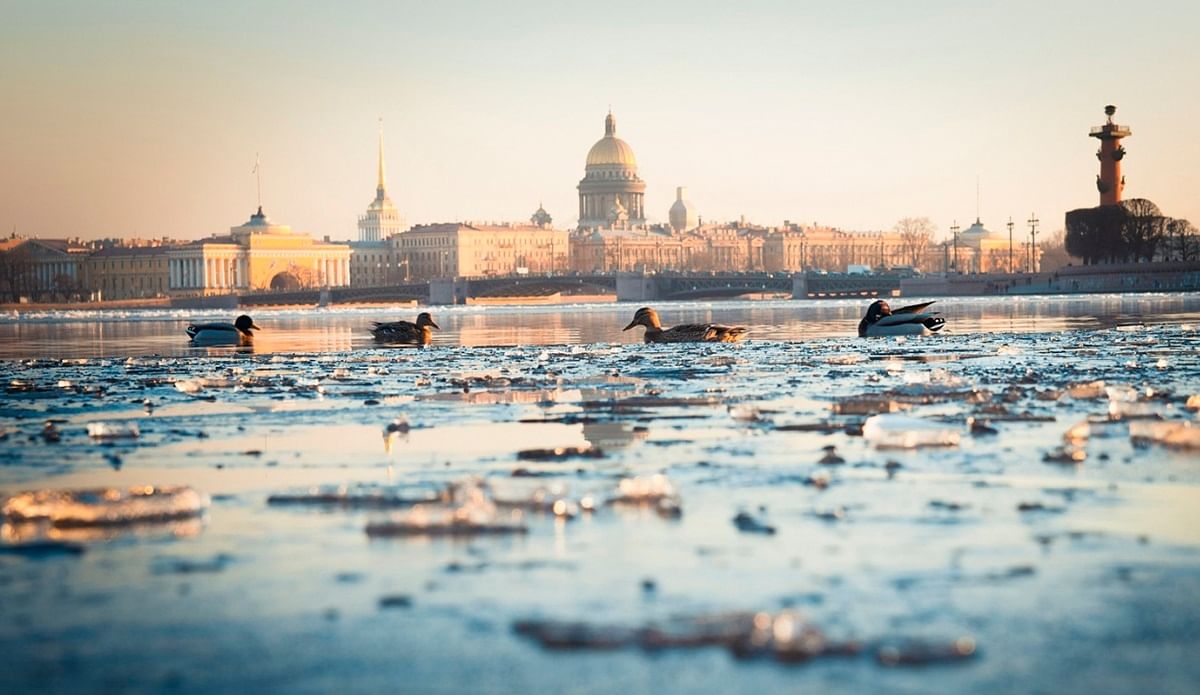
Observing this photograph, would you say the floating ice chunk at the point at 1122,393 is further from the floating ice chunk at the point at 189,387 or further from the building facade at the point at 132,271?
the building facade at the point at 132,271

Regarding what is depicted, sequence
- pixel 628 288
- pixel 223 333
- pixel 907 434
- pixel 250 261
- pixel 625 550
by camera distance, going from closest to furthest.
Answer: pixel 625 550
pixel 907 434
pixel 223 333
pixel 628 288
pixel 250 261

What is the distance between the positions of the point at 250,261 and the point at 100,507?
18369cm

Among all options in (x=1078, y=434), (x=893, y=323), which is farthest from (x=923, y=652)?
(x=893, y=323)

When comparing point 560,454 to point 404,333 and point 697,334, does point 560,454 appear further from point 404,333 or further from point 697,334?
point 404,333

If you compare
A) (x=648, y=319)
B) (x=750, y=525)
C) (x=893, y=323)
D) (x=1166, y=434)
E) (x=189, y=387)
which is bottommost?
(x=750, y=525)

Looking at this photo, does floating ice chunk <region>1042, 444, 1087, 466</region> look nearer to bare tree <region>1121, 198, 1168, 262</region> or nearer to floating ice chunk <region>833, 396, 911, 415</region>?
floating ice chunk <region>833, 396, 911, 415</region>

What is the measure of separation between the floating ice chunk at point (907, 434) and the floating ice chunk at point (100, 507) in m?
3.98

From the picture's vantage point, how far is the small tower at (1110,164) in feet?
344

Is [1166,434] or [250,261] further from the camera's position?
[250,261]

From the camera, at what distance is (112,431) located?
11242mm

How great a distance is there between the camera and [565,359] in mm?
21406

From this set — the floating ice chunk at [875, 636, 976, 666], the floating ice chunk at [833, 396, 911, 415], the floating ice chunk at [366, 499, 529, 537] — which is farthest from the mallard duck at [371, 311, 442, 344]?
the floating ice chunk at [875, 636, 976, 666]

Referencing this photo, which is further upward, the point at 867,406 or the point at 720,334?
the point at 720,334

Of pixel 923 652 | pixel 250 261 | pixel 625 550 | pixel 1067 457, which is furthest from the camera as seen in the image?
pixel 250 261
